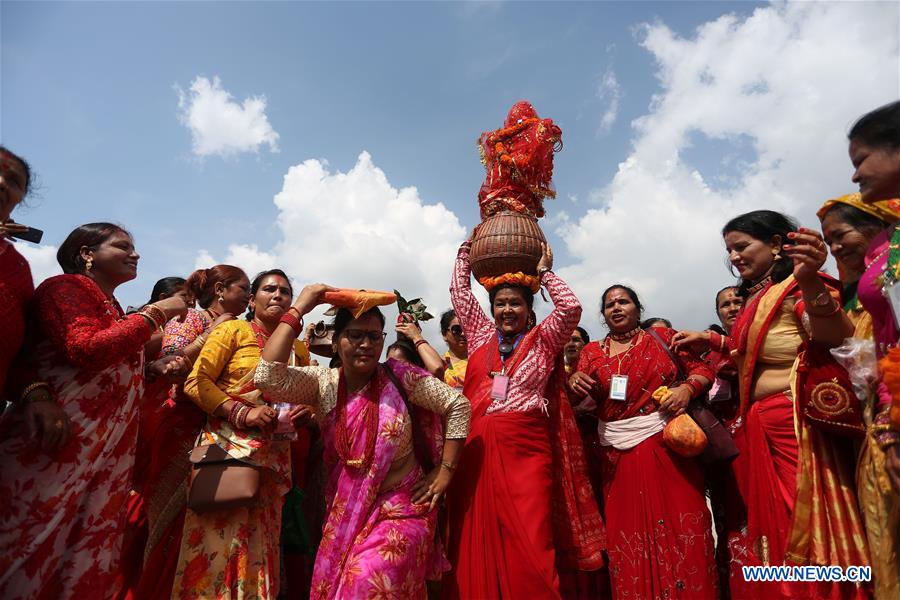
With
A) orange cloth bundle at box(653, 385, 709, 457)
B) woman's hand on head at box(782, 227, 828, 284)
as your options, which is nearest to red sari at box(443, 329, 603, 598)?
orange cloth bundle at box(653, 385, 709, 457)

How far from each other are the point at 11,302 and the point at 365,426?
6.35ft

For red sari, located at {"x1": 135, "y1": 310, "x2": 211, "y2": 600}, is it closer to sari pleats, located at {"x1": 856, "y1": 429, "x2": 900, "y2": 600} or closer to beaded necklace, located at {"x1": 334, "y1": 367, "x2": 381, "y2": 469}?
beaded necklace, located at {"x1": 334, "y1": 367, "x2": 381, "y2": 469}

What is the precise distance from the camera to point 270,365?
3.40 meters

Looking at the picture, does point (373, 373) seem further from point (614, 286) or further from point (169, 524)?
point (614, 286)

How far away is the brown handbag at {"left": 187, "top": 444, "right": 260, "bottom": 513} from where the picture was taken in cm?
358

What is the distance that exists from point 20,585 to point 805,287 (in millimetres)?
4139

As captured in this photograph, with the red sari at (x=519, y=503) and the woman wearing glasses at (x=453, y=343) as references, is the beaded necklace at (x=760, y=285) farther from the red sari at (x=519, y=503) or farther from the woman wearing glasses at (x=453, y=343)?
the woman wearing glasses at (x=453, y=343)

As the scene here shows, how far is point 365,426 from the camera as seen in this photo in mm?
3449

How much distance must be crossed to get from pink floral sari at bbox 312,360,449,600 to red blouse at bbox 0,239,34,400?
5.58ft

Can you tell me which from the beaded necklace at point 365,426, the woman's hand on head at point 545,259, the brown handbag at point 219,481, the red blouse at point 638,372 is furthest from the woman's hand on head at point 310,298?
the red blouse at point 638,372

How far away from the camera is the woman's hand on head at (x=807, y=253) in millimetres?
2805

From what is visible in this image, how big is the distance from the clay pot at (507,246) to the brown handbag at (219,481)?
230 centimetres

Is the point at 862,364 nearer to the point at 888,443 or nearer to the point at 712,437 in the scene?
the point at 888,443

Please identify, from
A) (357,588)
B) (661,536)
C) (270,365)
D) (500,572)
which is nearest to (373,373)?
(270,365)
